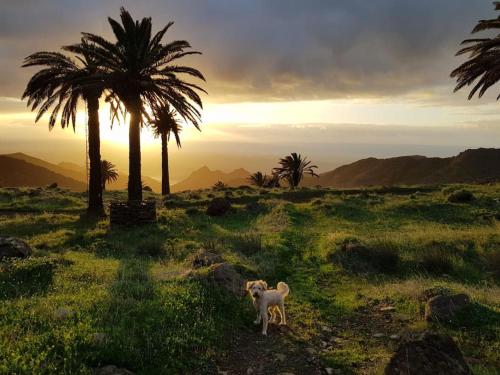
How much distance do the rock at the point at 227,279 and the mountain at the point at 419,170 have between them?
239 ft

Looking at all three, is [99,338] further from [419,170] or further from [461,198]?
[419,170]

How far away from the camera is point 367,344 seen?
26.9 ft

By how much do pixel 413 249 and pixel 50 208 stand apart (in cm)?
2472

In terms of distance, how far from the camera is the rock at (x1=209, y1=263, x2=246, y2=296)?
980cm

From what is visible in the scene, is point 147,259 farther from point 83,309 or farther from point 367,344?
point 367,344

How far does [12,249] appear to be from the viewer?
13.0 metres

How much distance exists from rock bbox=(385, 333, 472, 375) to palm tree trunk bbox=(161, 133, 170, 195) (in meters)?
40.8

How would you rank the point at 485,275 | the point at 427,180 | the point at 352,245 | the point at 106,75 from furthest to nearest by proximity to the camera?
the point at 427,180 < the point at 106,75 < the point at 352,245 < the point at 485,275

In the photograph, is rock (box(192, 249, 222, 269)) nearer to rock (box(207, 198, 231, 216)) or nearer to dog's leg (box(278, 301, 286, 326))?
dog's leg (box(278, 301, 286, 326))

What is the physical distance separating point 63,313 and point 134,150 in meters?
18.2

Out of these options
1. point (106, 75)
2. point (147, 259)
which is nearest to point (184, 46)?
point (106, 75)

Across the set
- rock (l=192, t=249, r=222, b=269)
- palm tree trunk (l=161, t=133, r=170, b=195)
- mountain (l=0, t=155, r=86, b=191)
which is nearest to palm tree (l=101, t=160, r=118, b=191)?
palm tree trunk (l=161, t=133, r=170, b=195)

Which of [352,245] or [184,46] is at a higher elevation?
[184,46]

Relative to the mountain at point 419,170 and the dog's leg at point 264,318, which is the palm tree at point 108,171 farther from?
the dog's leg at point 264,318
